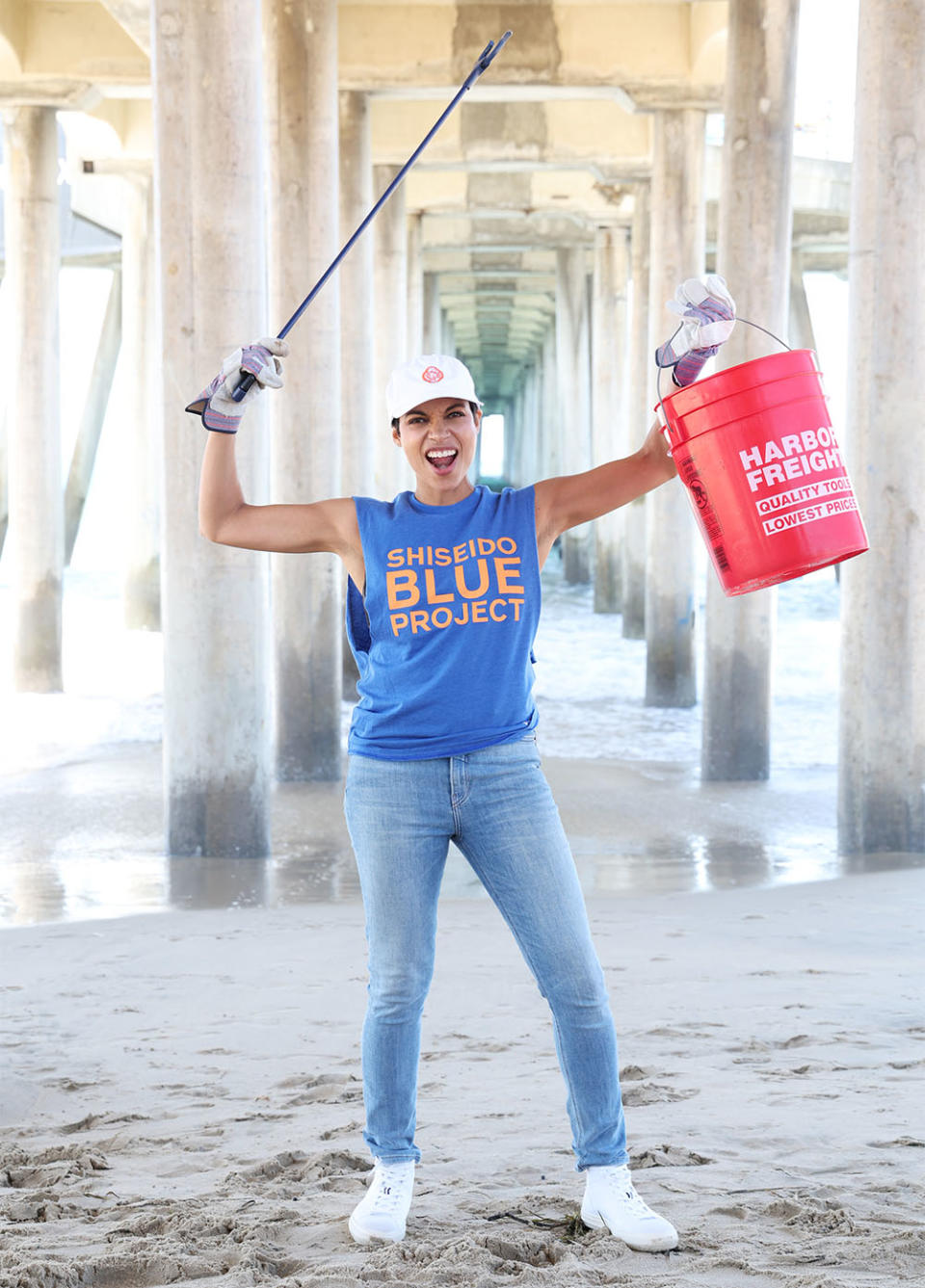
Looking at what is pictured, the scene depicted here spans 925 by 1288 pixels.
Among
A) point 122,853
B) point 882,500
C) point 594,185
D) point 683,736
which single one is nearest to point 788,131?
point 882,500

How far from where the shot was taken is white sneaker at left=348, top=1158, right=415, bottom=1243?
3170 millimetres

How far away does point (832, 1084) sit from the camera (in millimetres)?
4195

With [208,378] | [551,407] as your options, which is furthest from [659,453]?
[551,407]

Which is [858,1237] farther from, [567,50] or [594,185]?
[594,185]

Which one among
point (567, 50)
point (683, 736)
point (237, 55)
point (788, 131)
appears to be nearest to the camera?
point (237, 55)

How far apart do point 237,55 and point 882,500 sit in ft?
13.0

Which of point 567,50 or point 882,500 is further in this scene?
point 567,50

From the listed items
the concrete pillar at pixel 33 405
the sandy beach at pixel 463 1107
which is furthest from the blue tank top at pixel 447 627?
the concrete pillar at pixel 33 405

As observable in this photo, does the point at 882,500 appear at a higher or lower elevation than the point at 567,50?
lower

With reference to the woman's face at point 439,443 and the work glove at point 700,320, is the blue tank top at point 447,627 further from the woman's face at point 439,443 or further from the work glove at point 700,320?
the work glove at point 700,320

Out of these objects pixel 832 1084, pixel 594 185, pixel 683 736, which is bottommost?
pixel 683 736

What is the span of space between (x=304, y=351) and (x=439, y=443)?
27.8 feet

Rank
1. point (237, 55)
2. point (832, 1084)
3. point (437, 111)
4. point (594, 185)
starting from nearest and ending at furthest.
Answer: point (832, 1084)
point (237, 55)
point (437, 111)
point (594, 185)

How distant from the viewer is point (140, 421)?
72.2ft
